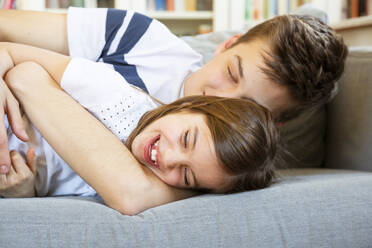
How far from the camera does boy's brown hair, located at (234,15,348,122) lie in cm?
116

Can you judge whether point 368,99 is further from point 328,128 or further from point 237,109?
point 237,109

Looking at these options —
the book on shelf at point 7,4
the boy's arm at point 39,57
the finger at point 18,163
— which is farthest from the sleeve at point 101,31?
the book on shelf at point 7,4

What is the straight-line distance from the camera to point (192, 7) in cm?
293

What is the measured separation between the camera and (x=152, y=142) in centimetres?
97

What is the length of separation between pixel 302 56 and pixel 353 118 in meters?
0.39

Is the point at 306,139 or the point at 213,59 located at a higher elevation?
the point at 213,59

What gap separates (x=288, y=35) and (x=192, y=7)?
1.86m

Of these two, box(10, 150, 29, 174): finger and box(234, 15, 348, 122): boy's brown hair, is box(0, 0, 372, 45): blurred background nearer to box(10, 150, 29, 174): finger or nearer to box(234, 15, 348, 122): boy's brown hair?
box(234, 15, 348, 122): boy's brown hair

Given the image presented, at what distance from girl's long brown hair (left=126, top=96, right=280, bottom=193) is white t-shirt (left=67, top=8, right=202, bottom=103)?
0.29 meters

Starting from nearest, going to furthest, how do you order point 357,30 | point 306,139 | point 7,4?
point 306,139 → point 357,30 → point 7,4

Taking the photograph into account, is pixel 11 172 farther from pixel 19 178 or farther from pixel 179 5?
pixel 179 5

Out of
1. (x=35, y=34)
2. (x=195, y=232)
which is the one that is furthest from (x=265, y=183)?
(x=35, y=34)

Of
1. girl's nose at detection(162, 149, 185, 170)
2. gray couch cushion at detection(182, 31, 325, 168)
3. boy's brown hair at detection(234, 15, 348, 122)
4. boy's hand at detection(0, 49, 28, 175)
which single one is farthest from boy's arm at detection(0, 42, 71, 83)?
gray couch cushion at detection(182, 31, 325, 168)

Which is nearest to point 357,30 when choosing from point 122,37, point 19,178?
point 122,37
